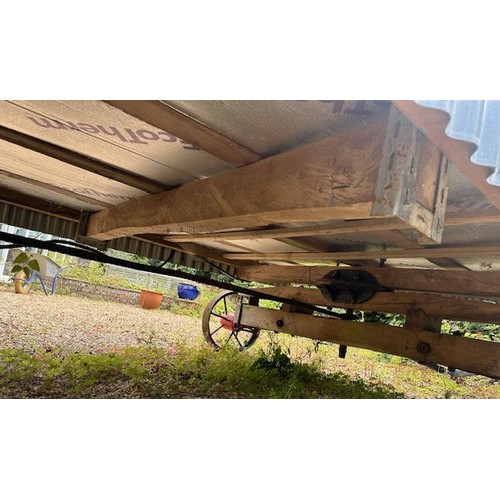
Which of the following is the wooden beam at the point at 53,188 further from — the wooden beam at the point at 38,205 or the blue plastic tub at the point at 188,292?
the blue plastic tub at the point at 188,292

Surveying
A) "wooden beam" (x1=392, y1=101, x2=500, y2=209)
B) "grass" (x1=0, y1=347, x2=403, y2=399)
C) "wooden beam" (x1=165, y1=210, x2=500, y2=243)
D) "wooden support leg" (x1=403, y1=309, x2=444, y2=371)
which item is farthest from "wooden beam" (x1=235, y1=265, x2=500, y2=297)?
"wooden beam" (x1=392, y1=101, x2=500, y2=209)

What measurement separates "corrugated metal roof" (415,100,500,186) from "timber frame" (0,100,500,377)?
0.03 metres

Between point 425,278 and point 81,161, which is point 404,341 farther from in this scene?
point 81,161

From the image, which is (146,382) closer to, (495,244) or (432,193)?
(495,244)

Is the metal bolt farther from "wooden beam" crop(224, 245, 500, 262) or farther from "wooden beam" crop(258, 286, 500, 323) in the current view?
"wooden beam" crop(224, 245, 500, 262)

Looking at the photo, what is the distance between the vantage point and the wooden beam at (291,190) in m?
1.15

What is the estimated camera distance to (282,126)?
57.9 inches

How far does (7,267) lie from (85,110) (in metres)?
10.9

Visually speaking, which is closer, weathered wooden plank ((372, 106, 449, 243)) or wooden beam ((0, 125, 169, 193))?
weathered wooden plank ((372, 106, 449, 243))

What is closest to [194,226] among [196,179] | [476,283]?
[196,179]

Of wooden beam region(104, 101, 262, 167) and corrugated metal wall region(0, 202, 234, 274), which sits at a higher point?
wooden beam region(104, 101, 262, 167)

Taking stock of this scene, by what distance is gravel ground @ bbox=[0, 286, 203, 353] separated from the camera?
5.80m

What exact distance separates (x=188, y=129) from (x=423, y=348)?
2.37m

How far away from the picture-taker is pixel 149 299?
39.2 ft
